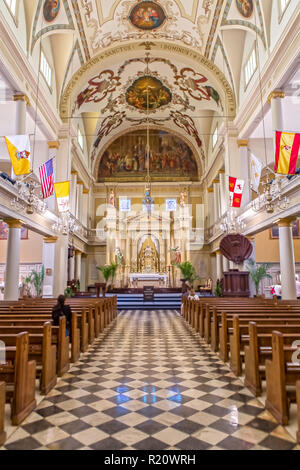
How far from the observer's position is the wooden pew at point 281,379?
11.6ft

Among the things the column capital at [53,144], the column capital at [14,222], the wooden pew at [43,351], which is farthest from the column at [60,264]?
the wooden pew at [43,351]

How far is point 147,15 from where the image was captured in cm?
1480

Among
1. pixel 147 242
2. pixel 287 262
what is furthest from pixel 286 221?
pixel 147 242

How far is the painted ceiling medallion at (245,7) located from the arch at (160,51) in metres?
3.54

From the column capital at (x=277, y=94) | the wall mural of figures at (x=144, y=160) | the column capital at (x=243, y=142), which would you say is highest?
the wall mural of figures at (x=144, y=160)

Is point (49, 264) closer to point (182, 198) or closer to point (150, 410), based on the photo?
point (150, 410)

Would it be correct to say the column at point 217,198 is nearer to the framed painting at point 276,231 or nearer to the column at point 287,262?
the framed painting at point 276,231

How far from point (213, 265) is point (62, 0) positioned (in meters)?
19.1

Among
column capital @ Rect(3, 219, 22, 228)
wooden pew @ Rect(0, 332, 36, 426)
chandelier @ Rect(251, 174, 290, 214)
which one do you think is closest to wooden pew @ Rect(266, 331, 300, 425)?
wooden pew @ Rect(0, 332, 36, 426)

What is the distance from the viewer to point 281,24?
11062mm

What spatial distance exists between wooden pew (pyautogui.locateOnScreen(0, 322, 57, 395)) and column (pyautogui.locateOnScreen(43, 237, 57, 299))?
11.0 m

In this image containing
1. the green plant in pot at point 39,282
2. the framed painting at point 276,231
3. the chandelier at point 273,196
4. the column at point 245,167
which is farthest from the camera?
the framed painting at point 276,231

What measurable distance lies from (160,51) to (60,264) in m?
11.7

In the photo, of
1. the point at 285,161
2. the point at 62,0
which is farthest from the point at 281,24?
the point at 62,0
